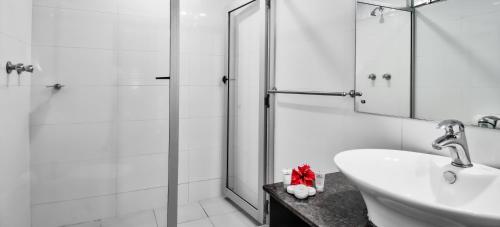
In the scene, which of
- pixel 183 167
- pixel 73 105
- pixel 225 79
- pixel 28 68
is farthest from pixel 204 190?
pixel 28 68

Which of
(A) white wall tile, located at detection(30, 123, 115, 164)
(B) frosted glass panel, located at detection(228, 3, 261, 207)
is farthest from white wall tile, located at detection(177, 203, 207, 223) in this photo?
(A) white wall tile, located at detection(30, 123, 115, 164)

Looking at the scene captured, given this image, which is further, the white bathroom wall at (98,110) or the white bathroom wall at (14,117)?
the white bathroom wall at (98,110)

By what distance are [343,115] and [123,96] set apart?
1.23m

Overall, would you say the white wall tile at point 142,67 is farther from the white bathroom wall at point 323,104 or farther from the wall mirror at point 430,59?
the wall mirror at point 430,59

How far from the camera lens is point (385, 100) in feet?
3.96

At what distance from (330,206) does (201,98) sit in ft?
5.91

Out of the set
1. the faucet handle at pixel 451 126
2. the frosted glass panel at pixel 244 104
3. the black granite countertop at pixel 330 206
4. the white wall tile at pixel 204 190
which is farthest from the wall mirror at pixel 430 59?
the white wall tile at pixel 204 190

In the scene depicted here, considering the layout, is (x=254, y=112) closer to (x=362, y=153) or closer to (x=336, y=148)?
(x=336, y=148)

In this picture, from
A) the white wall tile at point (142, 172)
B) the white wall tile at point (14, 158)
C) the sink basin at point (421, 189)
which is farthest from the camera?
the white wall tile at point (142, 172)

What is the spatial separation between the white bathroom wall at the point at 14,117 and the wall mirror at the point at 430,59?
1559 mm

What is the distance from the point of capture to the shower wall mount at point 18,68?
1.14 m

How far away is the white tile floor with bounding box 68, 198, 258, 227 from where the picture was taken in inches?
62.4

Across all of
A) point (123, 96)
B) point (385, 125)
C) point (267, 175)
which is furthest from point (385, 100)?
point (123, 96)

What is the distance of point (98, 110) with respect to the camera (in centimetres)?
143
